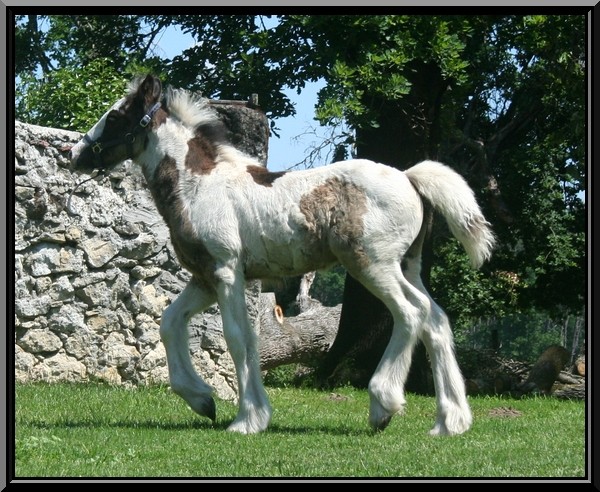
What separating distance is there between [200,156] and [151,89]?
0.74 m

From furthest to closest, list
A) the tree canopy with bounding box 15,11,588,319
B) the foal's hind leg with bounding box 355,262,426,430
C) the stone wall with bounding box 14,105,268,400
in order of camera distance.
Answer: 1. the tree canopy with bounding box 15,11,588,319
2. the stone wall with bounding box 14,105,268,400
3. the foal's hind leg with bounding box 355,262,426,430

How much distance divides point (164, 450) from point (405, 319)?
2.23 metres

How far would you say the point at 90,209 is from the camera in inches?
467

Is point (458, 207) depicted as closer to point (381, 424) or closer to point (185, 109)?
point (381, 424)

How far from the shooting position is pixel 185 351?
889 centimetres

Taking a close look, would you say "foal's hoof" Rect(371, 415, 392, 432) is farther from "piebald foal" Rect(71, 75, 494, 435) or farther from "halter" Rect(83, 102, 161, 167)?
"halter" Rect(83, 102, 161, 167)

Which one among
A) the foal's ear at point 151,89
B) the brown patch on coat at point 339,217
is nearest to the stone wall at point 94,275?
the foal's ear at point 151,89

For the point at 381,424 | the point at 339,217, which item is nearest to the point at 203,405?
the point at 381,424

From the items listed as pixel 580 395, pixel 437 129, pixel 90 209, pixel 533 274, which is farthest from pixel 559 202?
pixel 90 209

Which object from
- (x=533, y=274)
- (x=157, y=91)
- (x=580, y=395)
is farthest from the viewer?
(x=533, y=274)

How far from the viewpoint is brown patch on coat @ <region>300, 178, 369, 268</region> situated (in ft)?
27.5

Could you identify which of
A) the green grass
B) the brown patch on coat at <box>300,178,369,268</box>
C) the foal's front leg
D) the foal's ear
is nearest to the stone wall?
the green grass

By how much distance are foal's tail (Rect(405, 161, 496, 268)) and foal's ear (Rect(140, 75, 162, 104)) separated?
2.43m
